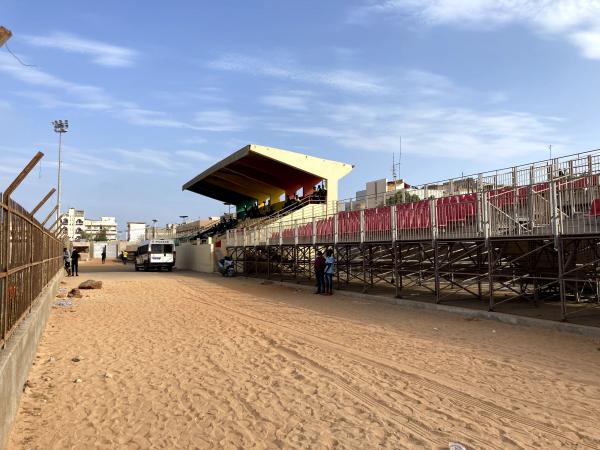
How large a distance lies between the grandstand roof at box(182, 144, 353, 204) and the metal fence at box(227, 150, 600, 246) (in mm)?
18924

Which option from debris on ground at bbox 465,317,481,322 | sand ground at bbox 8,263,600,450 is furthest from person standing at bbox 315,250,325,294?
debris on ground at bbox 465,317,481,322

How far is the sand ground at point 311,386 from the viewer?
4688mm

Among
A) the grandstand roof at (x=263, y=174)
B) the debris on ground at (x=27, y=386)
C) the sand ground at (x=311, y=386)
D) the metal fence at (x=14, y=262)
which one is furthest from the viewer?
the grandstand roof at (x=263, y=174)

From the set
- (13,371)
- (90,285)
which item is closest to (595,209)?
(13,371)

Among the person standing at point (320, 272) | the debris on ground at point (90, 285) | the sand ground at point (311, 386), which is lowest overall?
the sand ground at point (311, 386)

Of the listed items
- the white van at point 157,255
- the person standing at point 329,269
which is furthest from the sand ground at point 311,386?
the white van at point 157,255

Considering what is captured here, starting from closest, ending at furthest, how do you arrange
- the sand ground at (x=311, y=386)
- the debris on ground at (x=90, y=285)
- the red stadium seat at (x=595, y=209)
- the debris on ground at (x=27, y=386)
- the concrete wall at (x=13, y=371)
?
the concrete wall at (x=13, y=371) < the sand ground at (x=311, y=386) < the debris on ground at (x=27, y=386) < the red stadium seat at (x=595, y=209) < the debris on ground at (x=90, y=285)

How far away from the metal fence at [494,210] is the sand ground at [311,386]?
2.34 meters

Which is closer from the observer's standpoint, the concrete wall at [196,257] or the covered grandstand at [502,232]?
the covered grandstand at [502,232]

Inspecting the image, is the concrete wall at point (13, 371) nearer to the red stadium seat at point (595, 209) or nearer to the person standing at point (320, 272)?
the red stadium seat at point (595, 209)

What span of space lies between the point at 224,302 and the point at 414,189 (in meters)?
8.07

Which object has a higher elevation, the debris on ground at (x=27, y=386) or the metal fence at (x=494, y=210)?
the metal fence at (x=494, y=210)

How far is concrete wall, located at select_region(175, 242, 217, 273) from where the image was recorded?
3747cm

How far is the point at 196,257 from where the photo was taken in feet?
136
